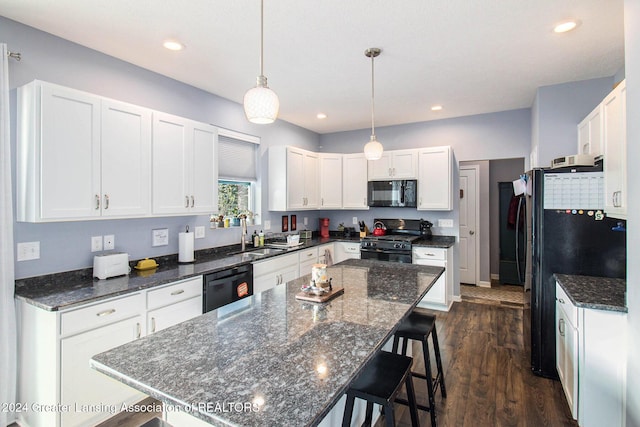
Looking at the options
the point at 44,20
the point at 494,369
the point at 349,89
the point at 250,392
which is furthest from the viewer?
the point at 349,89

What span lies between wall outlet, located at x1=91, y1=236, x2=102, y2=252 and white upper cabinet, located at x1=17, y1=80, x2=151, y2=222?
Result: 331 mm

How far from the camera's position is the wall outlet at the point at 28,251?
86.5 inches

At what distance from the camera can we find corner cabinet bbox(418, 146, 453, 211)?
4382 millimetres

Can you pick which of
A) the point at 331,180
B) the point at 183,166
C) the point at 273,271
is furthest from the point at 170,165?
the point at 331,180

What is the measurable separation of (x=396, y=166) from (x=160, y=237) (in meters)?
3.23

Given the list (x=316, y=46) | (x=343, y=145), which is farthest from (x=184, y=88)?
(x=343, y=145)

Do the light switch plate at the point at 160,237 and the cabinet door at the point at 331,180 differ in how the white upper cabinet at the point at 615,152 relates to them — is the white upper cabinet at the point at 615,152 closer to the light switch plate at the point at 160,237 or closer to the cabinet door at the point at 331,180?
the cabinet door at the point at 331,180

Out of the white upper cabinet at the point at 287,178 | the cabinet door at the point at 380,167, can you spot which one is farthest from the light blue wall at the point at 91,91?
the cabinet door at the point at 380,167

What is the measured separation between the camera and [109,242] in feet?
8.79

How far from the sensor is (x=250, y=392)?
0.96m

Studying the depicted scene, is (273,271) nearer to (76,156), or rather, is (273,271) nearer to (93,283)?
(93,283)

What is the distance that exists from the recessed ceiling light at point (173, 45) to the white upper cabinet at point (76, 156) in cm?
53

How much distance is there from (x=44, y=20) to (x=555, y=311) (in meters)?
4.29

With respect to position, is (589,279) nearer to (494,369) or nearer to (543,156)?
(494,369)
